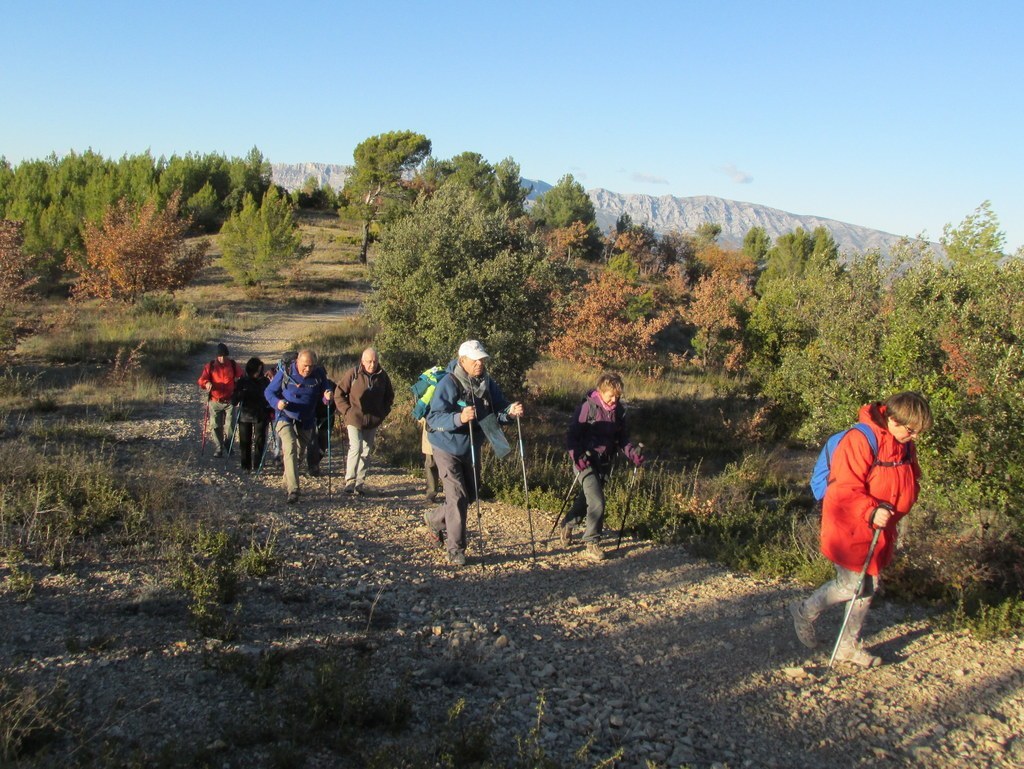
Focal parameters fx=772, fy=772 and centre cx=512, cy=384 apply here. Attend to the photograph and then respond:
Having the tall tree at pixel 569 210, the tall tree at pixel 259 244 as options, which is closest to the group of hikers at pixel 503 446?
the tall tree at pixel 259 244

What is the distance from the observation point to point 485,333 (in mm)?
14375

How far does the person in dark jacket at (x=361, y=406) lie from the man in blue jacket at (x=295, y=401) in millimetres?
245

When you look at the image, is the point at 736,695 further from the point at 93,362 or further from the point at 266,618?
the point at 93,362

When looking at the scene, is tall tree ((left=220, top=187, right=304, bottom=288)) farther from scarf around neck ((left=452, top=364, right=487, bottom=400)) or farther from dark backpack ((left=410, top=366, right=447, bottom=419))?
scarf around neck ((left=452, top=364, right=487, bottom=400))

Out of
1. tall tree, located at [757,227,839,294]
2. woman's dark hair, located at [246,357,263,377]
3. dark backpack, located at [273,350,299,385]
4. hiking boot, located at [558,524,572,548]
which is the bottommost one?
hiking boot, located at [558,524,572,548]

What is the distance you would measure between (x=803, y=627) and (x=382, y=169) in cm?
4441

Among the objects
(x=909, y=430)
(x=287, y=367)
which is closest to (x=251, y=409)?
(x=287, y=367)

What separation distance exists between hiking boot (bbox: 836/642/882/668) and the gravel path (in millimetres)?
87

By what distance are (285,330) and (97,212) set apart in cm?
1528

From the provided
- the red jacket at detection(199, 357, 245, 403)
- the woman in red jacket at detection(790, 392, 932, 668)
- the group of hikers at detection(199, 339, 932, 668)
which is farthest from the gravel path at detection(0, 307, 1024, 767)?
the red jacket at detection(199, 357, 245, 403)

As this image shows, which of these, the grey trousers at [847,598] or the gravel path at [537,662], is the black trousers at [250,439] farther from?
the grey trousers at [847,598]

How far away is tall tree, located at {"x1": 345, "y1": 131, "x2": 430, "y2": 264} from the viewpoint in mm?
45531

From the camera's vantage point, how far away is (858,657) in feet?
17.5

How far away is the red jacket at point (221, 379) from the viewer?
10672 mm
